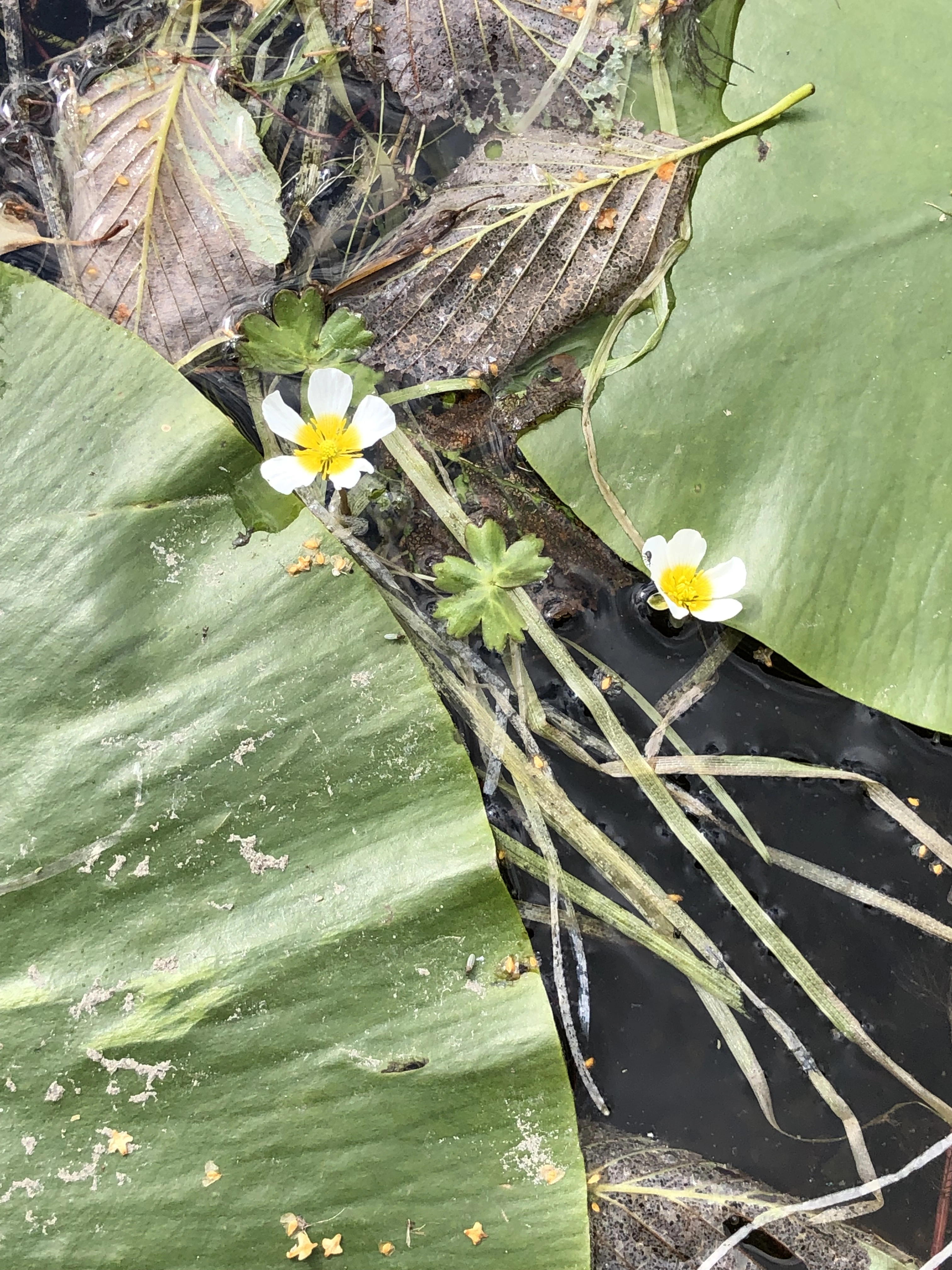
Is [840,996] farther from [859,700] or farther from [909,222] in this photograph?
[909,222]

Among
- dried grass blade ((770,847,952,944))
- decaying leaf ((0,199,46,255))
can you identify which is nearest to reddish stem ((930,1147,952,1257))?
dried grass blade ((770,847,952,944))

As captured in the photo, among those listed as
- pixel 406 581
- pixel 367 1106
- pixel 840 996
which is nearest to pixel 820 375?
pixel 406 581

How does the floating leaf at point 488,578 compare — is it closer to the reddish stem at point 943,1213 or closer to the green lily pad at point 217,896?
the green lily pad at point 217,896

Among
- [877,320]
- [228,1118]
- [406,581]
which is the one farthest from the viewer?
[406,581]

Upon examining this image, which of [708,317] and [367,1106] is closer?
[367,1106]

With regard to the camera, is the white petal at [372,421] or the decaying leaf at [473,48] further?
the decaying leaf at [473,48]

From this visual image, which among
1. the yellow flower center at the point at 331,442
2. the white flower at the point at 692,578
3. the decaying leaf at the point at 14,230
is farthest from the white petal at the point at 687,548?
the decaying leaf at the point at 14,230
